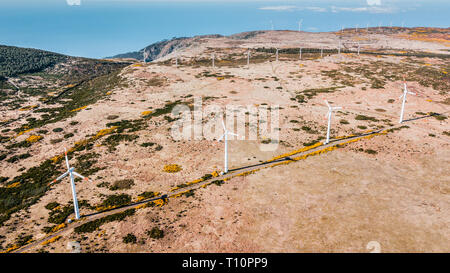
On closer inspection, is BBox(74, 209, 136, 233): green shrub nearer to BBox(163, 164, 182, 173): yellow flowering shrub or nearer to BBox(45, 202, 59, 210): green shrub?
BBox(45, 202, 59, 210): green shrub

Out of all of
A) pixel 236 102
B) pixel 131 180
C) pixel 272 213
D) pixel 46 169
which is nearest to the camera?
pixel 272 213

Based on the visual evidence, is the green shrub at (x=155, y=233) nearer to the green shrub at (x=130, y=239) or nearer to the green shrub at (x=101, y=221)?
the green shrub at (x=130, y=239)

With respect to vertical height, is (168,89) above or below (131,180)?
above

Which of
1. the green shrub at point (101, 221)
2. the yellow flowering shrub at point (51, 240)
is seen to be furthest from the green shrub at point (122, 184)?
the yellow flowering shrub at point (51, 240)

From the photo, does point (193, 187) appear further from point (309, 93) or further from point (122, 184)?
point (309, 93)

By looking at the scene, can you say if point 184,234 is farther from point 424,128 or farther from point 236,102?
point 424,128
